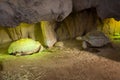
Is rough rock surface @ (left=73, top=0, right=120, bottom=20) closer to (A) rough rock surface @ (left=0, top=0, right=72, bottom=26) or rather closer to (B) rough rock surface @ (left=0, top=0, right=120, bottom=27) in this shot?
(B) rough rock surface @ (left=0, top=0, right=120, bottom=27)

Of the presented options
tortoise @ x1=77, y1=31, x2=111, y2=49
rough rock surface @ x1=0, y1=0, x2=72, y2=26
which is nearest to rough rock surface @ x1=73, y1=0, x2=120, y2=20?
rough rock surface @ x1=0, y1=0, x2=72, y2=26

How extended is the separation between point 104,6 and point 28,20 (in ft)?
3.95

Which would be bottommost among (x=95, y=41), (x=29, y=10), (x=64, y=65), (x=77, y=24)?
(x=64, y=65)

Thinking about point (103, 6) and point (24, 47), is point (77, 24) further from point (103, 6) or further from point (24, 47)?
point (24, 47)

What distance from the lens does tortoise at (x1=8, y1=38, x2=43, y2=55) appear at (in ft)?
12.2

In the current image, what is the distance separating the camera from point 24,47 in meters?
3.75

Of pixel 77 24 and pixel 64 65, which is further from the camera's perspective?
pixel 77 24

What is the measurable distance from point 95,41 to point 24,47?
4.14ft

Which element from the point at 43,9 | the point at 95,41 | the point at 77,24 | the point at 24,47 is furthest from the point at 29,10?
the point at 77,24

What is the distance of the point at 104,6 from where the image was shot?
3.47 meters

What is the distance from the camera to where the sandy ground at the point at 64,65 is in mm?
2924

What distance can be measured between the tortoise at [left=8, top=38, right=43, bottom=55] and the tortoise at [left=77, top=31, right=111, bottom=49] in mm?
877

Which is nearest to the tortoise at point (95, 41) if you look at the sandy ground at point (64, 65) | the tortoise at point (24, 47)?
the sandy ground at point (64, 65)

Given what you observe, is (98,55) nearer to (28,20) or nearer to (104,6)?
(104,6)
